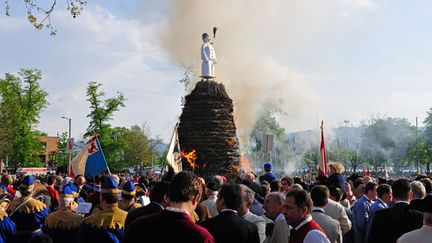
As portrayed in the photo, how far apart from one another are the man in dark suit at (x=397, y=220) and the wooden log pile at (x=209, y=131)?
22.8 metres

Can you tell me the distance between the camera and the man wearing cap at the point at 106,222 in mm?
6621

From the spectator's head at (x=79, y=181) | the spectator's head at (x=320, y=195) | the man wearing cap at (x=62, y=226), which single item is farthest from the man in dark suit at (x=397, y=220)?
the spectator's head at (x=79, y=181)

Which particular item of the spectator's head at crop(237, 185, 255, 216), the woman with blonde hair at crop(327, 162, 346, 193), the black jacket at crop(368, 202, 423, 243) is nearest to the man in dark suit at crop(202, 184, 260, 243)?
the spectator's head at crop(237, 185, 255, 216)

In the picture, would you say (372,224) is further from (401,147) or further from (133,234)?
(401,147)

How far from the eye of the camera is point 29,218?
867 centimetres

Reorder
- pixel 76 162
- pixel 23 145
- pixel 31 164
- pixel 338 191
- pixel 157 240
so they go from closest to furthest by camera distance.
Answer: pixel 157 240
pixel 338 191
pixel 76 162
pixel 23 145
pixel 31 164

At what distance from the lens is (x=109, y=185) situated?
261 inches

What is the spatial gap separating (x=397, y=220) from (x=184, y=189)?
388cm

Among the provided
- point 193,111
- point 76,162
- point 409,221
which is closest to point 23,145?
point 193,111

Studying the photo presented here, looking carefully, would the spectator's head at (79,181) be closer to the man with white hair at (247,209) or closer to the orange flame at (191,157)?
the man with white hair at (247,209)

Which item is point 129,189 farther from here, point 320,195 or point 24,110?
point 24,110

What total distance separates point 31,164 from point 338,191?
58.6 metres

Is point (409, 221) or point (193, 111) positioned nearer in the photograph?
point (409, 221)

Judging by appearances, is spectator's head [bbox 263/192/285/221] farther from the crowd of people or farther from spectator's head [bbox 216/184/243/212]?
spectator's head [bbox 216/184/243/212]
